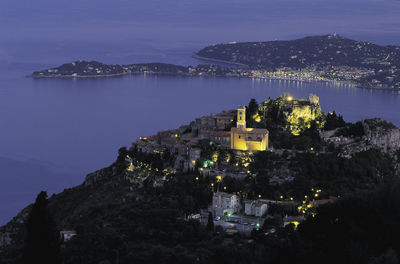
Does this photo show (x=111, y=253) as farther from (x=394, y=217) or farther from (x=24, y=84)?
(x=24, y=84)

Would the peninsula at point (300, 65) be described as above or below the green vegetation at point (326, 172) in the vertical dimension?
above

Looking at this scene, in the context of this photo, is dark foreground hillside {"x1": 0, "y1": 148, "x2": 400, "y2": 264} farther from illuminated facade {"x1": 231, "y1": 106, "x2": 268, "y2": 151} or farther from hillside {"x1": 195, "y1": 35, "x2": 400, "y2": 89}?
hillside {"x1": 195, "y1": 35, "x2": 400, "y2": 89}

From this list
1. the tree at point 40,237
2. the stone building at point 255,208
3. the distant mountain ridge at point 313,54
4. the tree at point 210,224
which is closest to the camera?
the tree at point 40,237

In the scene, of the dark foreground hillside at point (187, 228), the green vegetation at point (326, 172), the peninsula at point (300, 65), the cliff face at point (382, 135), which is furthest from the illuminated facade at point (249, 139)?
the peninsula at point (300, 65)

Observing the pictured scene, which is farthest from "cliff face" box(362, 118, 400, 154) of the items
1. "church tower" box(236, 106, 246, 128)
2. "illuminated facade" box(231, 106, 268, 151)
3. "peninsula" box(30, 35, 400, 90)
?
"peninsula" box(30, 35, 400, 90)

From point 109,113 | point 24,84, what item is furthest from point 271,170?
point 24,84

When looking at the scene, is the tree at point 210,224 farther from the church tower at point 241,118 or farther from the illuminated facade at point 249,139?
the church tower at point 241,118

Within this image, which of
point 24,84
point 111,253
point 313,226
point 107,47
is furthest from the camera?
point 107,47
